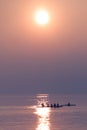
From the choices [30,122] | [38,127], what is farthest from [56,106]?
[38,127]

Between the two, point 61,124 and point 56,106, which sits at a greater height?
point 56,106

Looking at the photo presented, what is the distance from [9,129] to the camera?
3797 inches

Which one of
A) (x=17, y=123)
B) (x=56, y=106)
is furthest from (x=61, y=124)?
(x=56, y=106)

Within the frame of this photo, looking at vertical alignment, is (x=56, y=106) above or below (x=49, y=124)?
above

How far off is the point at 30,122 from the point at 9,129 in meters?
17.6

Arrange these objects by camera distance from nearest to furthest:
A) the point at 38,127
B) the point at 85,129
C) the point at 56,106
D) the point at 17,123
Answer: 1. the point at 85,129
2. the point at 38,127
3. the point at 17,123
4. the point at 56,106

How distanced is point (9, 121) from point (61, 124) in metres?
12.5

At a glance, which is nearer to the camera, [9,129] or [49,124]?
[9,129]

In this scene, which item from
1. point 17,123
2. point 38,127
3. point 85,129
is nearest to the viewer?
point 85,129

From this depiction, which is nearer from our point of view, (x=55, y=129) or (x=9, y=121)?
(x=55, y=129)

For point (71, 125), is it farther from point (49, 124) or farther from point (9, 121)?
point (9, 121)

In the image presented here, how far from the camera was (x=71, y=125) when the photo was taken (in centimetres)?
10438

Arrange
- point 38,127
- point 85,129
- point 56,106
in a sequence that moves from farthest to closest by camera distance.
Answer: point 56,106, point 38,127, point 85,129

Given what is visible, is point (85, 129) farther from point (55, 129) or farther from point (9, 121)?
point (9, 121)
